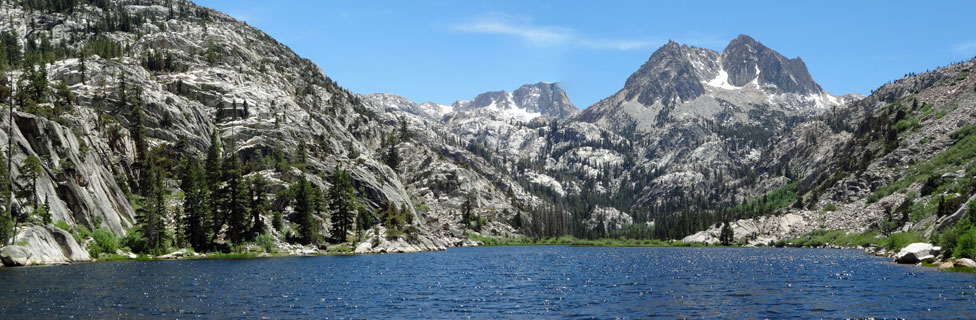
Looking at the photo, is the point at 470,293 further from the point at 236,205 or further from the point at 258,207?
the point at 258,207

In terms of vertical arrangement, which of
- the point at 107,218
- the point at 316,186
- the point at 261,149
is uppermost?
the point at 261,149

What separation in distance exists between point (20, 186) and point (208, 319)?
64.0 meters

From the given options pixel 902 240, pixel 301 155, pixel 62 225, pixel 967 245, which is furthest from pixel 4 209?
pixel 902 240

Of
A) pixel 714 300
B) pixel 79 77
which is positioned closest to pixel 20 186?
pixel 714 300

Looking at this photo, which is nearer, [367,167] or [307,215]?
[307,215]

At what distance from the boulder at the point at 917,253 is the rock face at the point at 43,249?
116 metres

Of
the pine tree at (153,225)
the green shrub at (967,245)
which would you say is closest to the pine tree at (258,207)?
the pine tree at (153,225)

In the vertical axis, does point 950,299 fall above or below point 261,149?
below

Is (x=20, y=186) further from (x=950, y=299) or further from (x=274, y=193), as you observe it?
(x=950, y=299)

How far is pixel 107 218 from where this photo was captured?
10025cm

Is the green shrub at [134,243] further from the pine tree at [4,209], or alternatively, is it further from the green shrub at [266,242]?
the green shrub at [266,242]

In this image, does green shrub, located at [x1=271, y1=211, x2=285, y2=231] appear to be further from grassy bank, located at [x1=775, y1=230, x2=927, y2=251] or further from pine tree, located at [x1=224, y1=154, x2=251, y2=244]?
grassy bank, located at [x1=775, y1=230, x2=927, y2=251]

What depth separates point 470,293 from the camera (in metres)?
56.5

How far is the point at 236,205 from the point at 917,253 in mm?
113557
